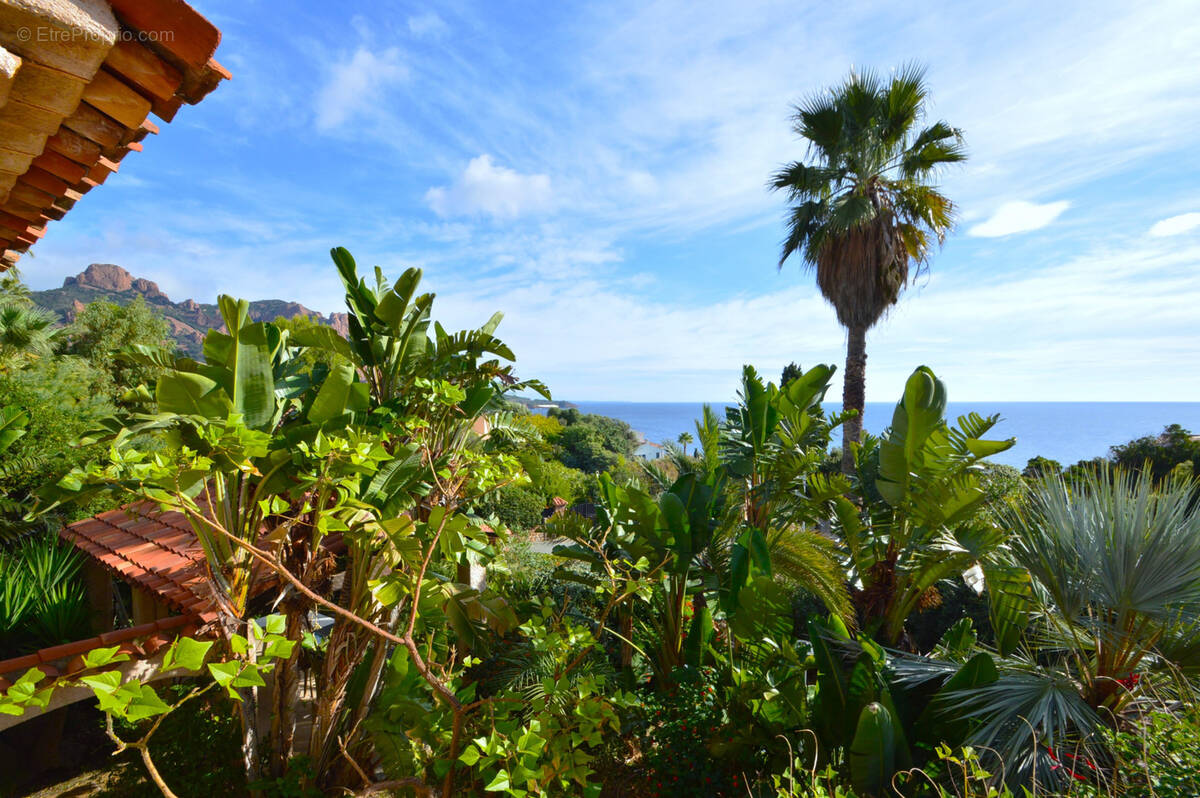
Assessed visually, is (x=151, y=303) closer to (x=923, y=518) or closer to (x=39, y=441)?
(x=39, y=441)

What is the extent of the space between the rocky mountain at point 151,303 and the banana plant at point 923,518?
77.4 feet

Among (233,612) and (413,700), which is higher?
(233,612)

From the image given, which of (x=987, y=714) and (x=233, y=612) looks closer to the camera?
(x=233, y=612)

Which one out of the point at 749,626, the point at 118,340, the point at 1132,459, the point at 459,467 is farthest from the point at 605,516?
the point at 1132,459

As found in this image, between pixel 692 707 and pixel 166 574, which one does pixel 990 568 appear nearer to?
pixel 692 707

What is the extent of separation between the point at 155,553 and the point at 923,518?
705 cm

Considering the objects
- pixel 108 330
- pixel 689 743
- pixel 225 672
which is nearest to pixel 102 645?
pixel 225 672

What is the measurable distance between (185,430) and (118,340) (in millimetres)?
18245

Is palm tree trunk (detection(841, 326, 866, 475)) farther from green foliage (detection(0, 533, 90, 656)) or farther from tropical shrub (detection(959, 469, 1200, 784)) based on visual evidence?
green foliage (detection(0, 533, 90, 656))

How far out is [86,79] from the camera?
144 cm

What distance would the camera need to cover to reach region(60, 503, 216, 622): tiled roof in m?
4.01

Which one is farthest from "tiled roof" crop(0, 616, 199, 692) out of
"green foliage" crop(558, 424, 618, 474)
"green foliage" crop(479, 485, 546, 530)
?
"green foliage" crop(558, 424, 618, 474)

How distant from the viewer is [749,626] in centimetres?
470

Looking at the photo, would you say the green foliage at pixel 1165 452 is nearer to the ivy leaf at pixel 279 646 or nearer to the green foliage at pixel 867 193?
the green foliage at pixel 867 193
